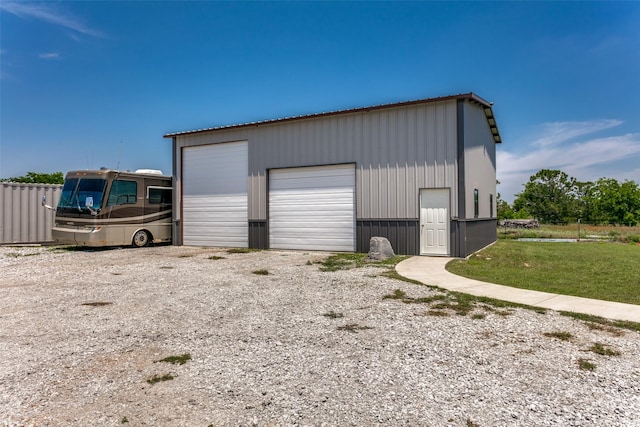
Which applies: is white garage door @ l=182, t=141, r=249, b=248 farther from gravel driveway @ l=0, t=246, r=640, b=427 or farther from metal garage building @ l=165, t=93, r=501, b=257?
gravel driveway @ l=0, t=246, r=640, b=427

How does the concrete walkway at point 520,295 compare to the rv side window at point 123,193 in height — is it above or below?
below

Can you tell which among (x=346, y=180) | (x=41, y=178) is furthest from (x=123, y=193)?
(x=41, y=178)

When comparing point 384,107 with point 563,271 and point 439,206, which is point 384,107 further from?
point 563,271

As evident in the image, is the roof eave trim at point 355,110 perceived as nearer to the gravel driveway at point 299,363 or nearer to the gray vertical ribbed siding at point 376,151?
the gray vertical ribbed siding at point 376,151

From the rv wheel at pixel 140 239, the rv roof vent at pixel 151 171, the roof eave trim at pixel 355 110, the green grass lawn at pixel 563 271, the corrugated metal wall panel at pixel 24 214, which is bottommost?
the green grass lawn at pixel 563 271

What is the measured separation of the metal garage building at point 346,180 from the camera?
42.3 feet

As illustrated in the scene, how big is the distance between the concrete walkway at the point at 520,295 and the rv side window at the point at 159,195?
11.7 m

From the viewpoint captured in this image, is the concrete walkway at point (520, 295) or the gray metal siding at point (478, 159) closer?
the concrete walkway at point (520, 295)

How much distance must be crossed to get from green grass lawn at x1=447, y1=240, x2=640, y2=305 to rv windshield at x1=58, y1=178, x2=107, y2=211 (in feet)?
41.0

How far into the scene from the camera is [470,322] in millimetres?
5359

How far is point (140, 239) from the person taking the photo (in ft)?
54.7

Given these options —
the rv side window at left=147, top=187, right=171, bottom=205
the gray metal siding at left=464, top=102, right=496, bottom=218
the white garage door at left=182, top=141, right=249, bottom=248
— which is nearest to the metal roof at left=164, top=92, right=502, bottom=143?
the gray metal siding at left=464, top=102, right=496, bottom=218

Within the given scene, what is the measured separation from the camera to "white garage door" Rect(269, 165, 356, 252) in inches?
572

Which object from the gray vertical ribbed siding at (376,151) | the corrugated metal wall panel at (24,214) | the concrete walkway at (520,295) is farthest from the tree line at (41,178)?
the concrete walkway at (520,295)
